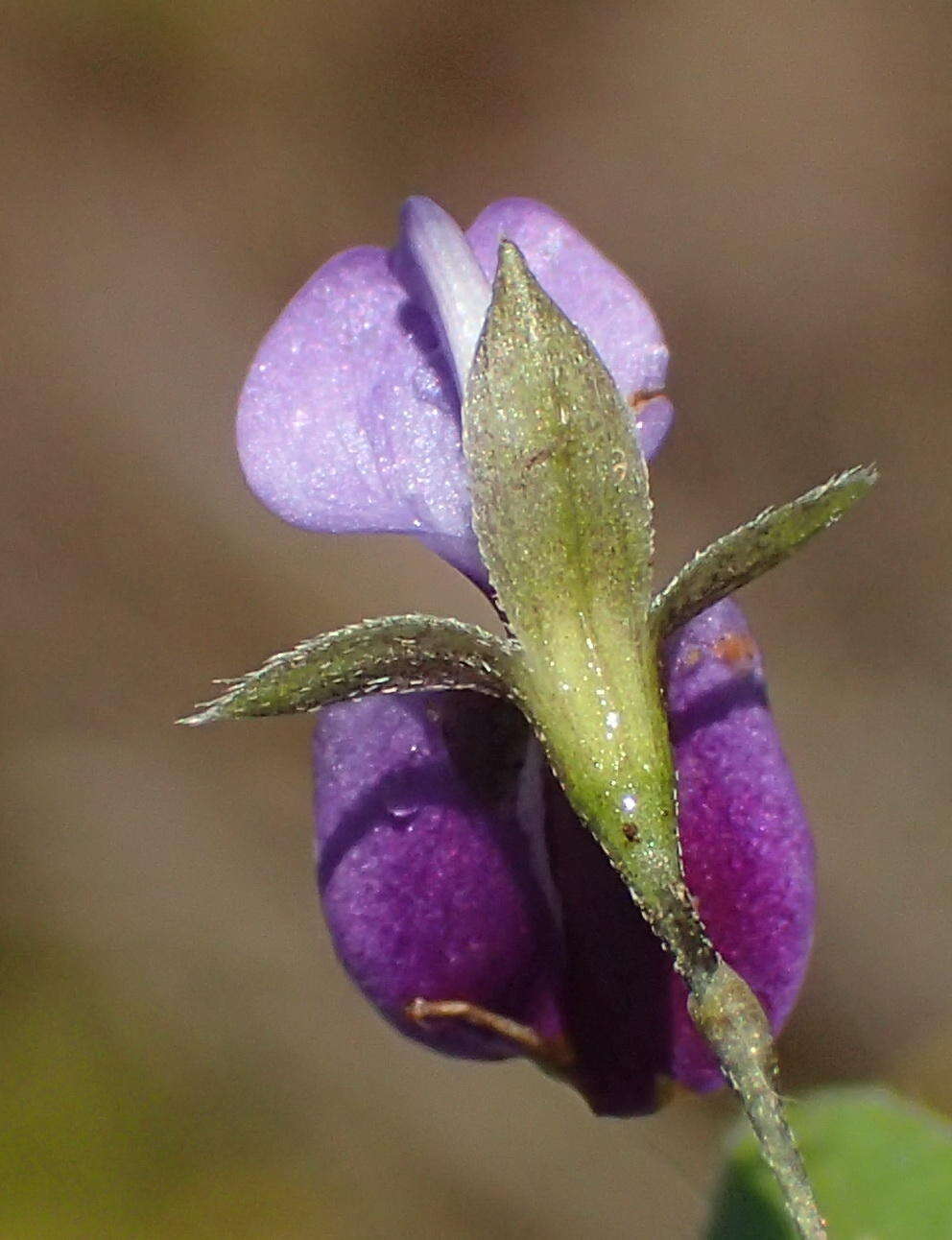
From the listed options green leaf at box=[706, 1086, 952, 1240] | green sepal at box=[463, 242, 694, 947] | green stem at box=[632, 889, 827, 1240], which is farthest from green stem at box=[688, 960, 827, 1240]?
green leaf at box=[706, 1086, 952, 1240]

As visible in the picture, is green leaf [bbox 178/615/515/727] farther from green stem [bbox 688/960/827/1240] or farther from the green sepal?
green stem [bbox 688/960/827/1240]

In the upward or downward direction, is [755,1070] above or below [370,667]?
below

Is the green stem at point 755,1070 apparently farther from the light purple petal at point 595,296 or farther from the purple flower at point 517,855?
the light purple petal at point 595,296

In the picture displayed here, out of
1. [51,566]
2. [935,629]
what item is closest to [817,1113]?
[935,629]

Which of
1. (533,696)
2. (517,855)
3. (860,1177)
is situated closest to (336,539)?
(860,1177)

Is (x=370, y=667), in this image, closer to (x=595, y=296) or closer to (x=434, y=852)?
(x=434, y=852)

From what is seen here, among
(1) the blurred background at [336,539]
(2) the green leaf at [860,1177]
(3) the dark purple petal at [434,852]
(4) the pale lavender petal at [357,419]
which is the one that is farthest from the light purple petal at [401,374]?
(1) the blurred background at [336,539]

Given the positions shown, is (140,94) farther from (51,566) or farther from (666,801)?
(666,801)
